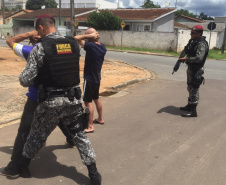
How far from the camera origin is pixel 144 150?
12.6 feet

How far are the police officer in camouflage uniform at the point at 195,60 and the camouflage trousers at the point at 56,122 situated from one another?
308 centimetres

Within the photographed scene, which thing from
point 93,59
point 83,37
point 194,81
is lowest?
point 194,81

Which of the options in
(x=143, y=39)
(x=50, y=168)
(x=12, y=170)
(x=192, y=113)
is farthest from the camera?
(x=143, y=39)

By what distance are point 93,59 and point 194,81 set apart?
234cm

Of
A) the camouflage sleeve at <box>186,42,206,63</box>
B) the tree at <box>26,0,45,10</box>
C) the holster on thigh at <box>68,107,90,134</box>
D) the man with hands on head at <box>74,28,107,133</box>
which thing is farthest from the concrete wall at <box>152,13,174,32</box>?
the tree at <box>26,0,45,10</box>

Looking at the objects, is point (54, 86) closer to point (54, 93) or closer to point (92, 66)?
point (54, 93)

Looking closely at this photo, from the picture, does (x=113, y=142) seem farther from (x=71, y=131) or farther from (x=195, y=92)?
(x=195, y=92)

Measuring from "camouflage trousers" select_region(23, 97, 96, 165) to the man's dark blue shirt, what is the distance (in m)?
1.34

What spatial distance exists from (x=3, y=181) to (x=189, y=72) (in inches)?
159

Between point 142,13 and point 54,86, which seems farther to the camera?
point 142,13

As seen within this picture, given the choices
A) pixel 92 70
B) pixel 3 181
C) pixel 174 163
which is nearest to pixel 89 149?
pixel 3 181

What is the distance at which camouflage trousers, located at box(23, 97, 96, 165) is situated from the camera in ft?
8.88

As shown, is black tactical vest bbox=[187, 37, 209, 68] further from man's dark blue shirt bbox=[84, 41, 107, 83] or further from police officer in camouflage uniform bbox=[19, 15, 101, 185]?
police officer in camouflage uniform bbox=[19, 15, 101, 185]

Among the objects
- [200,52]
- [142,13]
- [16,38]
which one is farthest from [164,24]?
[16,38]
